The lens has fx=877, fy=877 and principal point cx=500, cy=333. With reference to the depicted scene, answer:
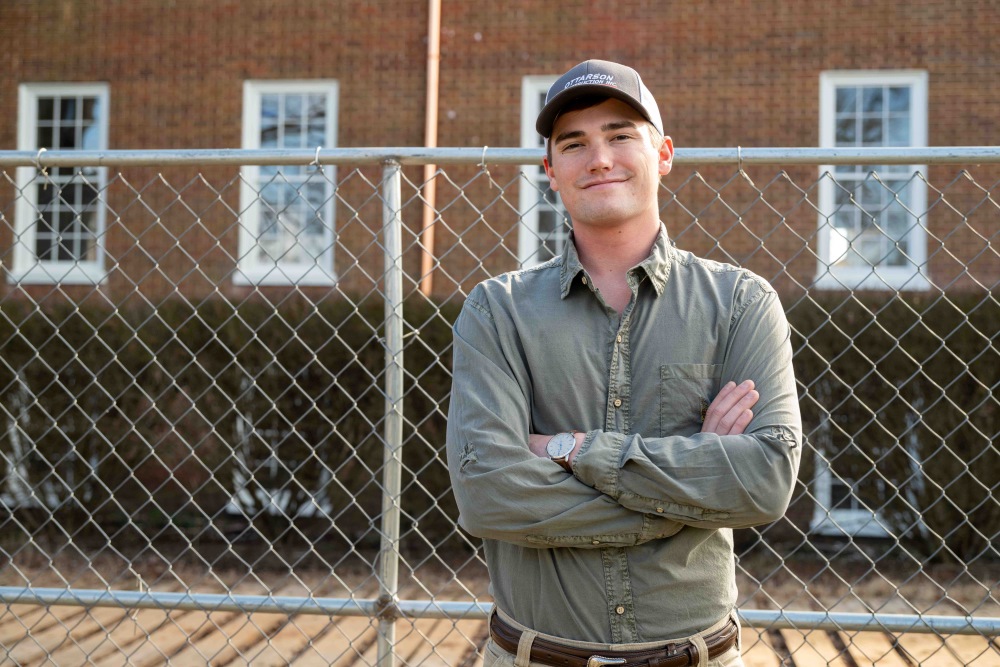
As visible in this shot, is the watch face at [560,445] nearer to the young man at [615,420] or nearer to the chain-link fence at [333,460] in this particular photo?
the young man at [615,420]

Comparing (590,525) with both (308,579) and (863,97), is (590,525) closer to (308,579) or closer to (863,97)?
(308,579)

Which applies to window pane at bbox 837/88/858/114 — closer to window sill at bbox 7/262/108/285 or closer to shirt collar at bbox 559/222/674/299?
window sill at bbox 7/262/108/285

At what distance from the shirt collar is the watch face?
1.04ft

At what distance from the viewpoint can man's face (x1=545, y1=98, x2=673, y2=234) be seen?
190cm

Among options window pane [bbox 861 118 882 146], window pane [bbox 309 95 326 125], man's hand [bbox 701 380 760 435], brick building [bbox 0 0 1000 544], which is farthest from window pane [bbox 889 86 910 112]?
man's hand [bbox 701 380 760 435]

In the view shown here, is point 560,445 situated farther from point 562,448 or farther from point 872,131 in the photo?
point 872,131

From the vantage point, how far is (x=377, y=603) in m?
2.64

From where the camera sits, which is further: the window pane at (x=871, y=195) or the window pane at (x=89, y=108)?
the window pane at (x=89, y=108)

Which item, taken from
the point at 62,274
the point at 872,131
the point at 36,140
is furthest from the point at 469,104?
the point at 36,140

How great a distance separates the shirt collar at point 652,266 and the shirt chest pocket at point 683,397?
0.18 m

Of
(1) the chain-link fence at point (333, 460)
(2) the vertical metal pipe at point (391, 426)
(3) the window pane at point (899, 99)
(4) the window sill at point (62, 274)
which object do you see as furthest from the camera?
(4) the window sill at point (62, 274)

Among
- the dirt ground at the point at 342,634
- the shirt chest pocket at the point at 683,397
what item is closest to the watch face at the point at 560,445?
the shirt chest pocket at the point at 683,397

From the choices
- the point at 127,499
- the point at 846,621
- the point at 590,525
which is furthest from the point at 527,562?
the point at 127,499

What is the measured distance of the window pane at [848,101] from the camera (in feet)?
32.2
